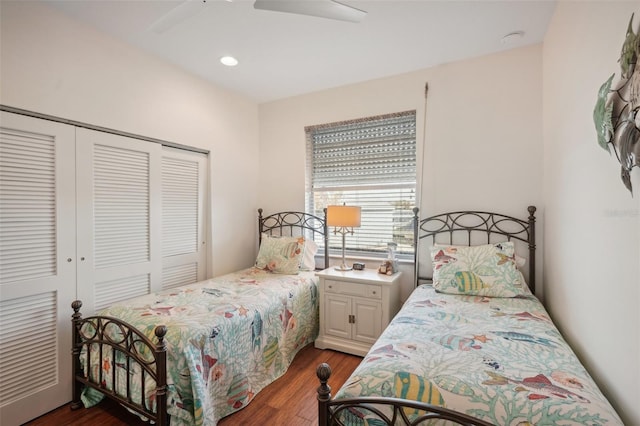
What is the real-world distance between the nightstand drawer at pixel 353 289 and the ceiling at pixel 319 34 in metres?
2.02

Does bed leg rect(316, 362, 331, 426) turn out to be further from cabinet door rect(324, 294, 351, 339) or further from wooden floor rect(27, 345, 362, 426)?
cabinet door rect(324, 294, 351, 339)

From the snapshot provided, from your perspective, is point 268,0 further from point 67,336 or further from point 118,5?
point 67,336

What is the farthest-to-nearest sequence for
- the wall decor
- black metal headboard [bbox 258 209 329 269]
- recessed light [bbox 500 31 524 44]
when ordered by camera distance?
black metal headboard [bbox 258 209 329 269] → recessed light [bbox 500 31 524 44] → the wall decor

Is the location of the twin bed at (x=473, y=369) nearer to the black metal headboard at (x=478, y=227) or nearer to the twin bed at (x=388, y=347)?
the twin bed at (x=388, y=347)

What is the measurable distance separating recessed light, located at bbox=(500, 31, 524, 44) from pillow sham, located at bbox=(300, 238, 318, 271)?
246cm

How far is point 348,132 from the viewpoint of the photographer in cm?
331

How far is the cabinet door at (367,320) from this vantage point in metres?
2.59

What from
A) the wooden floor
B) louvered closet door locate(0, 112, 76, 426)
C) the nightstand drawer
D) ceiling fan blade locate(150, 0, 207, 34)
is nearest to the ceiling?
ceiling fan blade locate(150, 0, 207, 34)

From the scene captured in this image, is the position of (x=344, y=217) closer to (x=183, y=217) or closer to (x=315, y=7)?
(x=183, y=217)

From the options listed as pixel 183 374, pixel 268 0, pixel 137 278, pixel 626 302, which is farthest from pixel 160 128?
pixel 626 302

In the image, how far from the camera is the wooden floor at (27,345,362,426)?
6.13ft

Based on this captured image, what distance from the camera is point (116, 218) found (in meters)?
2.38

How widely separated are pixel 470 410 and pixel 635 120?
110 centimetres

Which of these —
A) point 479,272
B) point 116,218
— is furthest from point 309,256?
point 116,218
